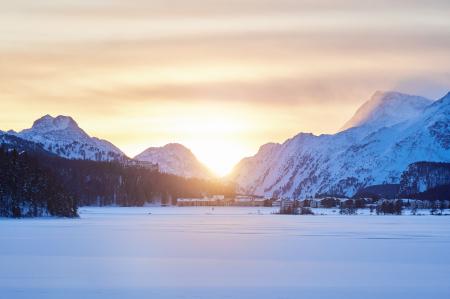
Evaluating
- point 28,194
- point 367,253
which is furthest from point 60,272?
point 28,194

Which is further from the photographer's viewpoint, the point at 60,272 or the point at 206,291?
the point at 60,272

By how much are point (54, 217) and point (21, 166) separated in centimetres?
1263

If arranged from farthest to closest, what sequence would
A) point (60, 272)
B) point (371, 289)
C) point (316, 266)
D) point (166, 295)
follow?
point (316, 266), point (60, 272), point (371, 289), point (166, 295)

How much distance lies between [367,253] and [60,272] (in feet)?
86.2

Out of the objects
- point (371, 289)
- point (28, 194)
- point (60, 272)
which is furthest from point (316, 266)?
point (28, 194)

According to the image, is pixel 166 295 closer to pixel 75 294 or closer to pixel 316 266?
pixel 75 294

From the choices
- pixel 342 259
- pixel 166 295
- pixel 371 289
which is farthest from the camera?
pixel 342 259

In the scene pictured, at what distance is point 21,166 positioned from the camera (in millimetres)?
131875

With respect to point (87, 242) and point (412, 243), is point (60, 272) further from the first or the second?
point (412, 243)

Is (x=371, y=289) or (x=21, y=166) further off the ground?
(x=21, y=166)

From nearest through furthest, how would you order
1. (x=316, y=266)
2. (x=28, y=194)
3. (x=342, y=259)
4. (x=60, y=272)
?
(x=60, y=272)
(x=316, y=266)
(x=342, y=259)
(x=28, y=194)

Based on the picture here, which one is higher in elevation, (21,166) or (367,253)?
(21,166)

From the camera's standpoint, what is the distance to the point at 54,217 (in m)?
137

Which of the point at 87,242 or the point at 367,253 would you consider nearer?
the point at 367,253
